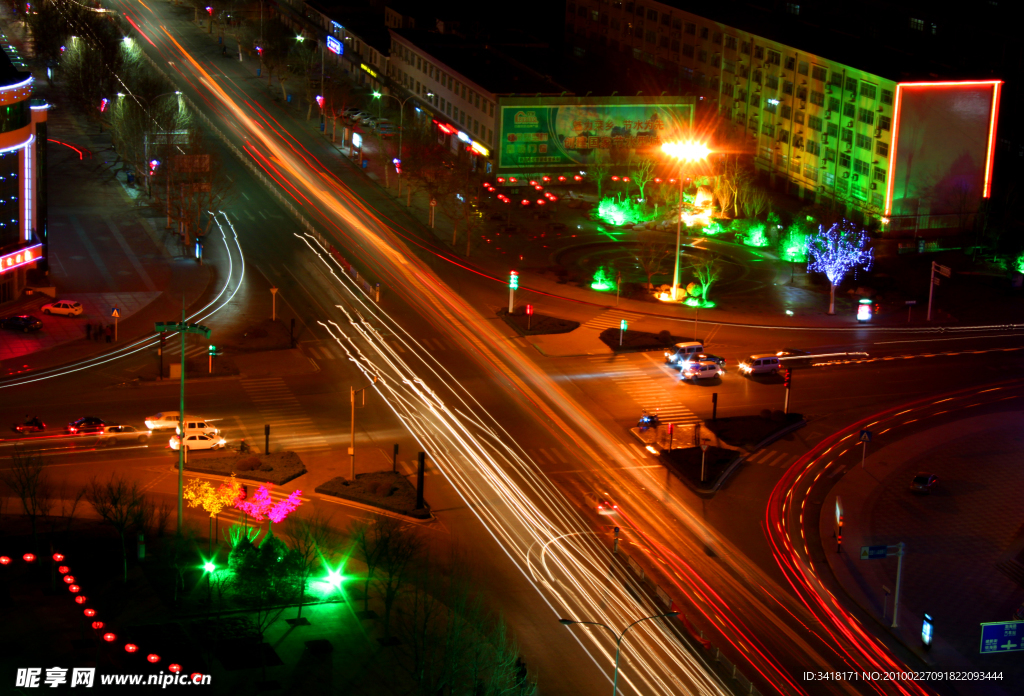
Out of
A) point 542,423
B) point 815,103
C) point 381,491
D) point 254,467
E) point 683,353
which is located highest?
point 815,103

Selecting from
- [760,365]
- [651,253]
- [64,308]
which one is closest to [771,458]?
[760,365]

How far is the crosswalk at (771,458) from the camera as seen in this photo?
6900 centimetres

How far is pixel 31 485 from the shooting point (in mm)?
54344

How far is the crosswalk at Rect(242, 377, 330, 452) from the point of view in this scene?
68.5m

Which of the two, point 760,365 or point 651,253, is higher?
point 651,253

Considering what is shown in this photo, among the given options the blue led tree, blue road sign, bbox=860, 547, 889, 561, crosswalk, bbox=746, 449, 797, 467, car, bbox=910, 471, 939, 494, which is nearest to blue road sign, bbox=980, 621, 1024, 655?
blue road sign, bbox=860, 547, 889, 561

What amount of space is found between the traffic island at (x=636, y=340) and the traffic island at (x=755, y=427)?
12459 millimetres

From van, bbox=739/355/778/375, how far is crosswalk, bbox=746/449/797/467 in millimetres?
12077

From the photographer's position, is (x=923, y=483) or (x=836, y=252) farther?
(x=836, y=252)

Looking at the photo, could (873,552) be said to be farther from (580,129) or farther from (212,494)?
(580,129)

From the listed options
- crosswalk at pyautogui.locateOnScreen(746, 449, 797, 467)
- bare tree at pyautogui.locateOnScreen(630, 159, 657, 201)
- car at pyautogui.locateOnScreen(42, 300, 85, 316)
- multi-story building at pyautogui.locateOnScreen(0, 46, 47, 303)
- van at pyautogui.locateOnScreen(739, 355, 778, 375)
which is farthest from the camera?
bare tree at pyautogui.locateOnScreen(630, 159, 657, 201)

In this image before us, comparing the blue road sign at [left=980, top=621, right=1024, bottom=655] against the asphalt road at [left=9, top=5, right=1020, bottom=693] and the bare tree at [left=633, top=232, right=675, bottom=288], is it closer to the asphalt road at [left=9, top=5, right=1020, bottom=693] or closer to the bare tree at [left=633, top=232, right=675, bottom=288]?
the asphalt road at [left=9, top=5, right=1020, bottom=693]

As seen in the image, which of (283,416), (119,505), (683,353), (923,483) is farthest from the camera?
(683,353)

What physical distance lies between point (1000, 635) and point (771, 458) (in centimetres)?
2220
